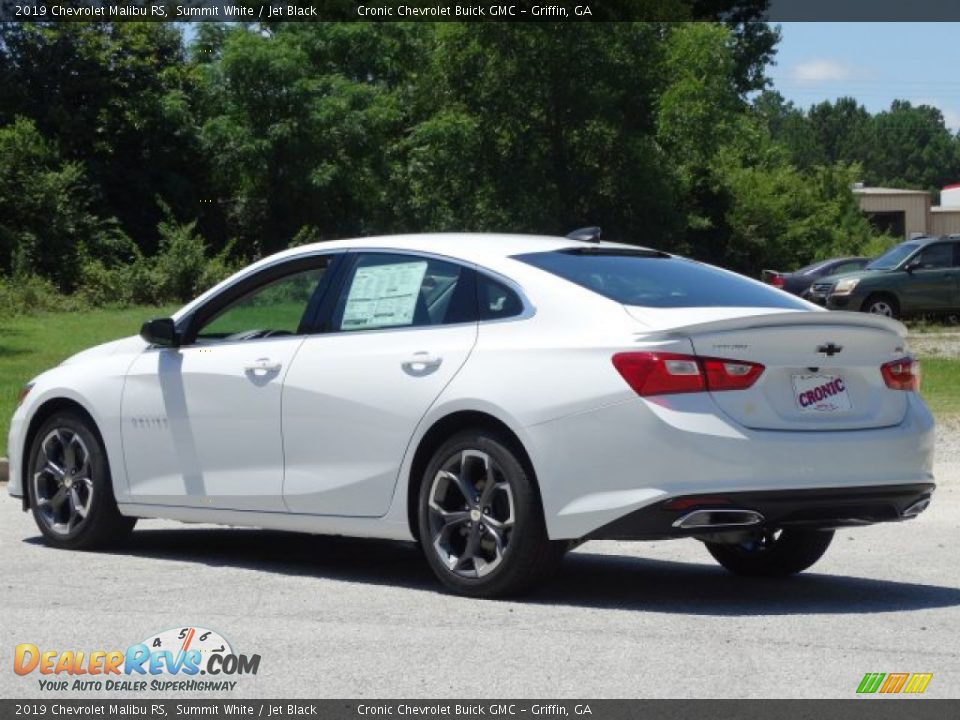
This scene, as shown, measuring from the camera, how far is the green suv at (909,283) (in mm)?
32500

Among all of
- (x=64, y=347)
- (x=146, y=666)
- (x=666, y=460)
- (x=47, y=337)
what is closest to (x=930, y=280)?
(x=64, y=347)

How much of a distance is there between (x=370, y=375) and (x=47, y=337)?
2415 centimetres

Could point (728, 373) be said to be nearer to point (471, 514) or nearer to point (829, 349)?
point (829, 349)

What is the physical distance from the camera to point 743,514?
702 centimetres

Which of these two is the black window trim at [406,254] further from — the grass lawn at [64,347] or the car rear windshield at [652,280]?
the grass lawn at [64,347]

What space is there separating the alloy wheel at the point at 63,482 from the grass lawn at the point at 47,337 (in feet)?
22.6

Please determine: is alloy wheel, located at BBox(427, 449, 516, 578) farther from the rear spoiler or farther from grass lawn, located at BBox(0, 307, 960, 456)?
grass lawn, located at BBox(0, 307, 960, 456)

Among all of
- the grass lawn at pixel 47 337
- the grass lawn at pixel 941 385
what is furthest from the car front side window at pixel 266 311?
the grass lawn at pixel 941 385

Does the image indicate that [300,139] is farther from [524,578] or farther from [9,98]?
[524,578]

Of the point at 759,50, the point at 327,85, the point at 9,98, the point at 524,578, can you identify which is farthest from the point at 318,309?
the point at 759,50

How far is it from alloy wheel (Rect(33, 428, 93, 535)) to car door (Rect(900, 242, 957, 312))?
1004 inches

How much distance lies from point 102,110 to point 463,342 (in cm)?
4695

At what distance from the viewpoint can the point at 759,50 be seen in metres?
79.4

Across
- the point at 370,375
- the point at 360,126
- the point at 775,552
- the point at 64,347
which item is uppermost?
the point at 360,126
